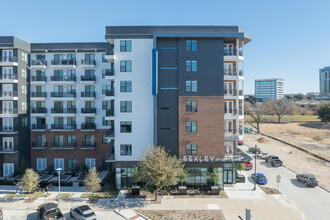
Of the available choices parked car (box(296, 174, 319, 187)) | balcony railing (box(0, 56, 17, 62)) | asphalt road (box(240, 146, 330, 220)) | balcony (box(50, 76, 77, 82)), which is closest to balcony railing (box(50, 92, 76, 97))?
balcony (box(50, 76, 77, 82))

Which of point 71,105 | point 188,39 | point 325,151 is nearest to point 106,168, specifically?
point 71,105

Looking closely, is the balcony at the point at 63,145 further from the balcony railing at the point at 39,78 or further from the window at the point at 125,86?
the window at the point at 125,86

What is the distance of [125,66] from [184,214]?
1845 cm

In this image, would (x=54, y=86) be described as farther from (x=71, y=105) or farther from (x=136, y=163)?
(x=136, y=163)

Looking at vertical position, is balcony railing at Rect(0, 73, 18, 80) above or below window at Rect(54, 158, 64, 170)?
above

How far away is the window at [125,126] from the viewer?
25.4 meters

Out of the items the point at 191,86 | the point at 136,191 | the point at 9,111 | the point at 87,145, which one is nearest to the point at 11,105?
the point at 9,111

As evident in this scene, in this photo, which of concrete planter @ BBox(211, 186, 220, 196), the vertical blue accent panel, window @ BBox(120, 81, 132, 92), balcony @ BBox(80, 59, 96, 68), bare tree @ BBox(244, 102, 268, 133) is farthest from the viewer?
bare tree @ BBox(244, 102, 268, 133)

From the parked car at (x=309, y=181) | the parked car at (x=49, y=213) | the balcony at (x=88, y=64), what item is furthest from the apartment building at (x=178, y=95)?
the parked car at (x=309, y=181)

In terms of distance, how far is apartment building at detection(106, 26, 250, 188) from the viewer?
24828 millimetres

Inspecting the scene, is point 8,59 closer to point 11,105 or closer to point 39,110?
point 11,105

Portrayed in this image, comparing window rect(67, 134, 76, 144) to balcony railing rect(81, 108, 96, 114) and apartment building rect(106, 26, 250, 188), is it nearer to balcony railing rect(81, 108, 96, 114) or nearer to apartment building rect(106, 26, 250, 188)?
balcony railing rect(81, 108, 96, 114)

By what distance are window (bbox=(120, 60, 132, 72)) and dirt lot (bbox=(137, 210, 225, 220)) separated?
655 inches

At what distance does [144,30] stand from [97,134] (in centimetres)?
1777
